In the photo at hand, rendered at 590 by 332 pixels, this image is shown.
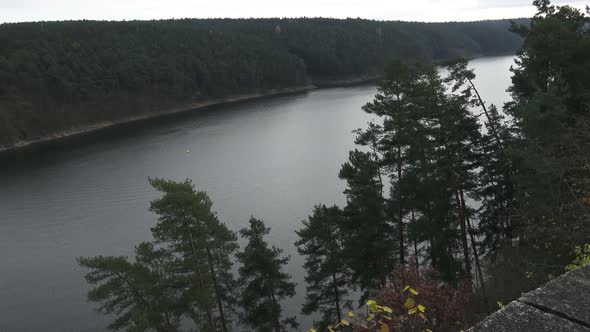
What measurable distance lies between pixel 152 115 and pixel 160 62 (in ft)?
80.1

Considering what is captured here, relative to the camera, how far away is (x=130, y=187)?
43.1m

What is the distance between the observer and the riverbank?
73.5m

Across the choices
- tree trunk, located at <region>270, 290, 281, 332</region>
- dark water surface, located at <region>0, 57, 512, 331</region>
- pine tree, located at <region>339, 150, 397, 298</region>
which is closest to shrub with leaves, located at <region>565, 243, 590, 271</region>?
pine tree, located at <region>339, 150, 397, 298</region>

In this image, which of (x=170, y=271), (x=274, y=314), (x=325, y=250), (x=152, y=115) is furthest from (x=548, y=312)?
(x=152, y=115)

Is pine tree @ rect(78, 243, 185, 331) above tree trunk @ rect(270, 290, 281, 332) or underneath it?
above

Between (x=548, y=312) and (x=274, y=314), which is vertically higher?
(x=548, y=312)

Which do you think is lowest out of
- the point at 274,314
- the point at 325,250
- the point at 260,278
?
the point at 274,314

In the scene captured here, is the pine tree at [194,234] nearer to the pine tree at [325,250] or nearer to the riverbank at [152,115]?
the pine tree at [325,250]

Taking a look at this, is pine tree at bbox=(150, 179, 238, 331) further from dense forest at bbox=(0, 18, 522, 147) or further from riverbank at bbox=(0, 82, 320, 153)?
riverbank at bbox=(0, 82, 320, 153)

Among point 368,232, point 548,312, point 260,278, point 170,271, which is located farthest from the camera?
point 260,278

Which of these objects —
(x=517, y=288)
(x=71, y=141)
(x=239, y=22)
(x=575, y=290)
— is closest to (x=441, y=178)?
(x=517, y=288)

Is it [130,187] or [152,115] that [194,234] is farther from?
[152,115]

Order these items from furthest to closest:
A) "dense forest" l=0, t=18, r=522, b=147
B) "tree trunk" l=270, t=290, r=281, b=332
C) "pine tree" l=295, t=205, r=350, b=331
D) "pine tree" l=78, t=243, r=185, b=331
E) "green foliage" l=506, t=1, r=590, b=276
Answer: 1. "dense forest" l=0, t=18, r=522, b=147
2. "tree trunk" l=270, t=290, r=281, b=332
3. "pine tree" l=295, t=205, r=350, b=331
4. "pine tree" l=78, t=243, r=185, b=331
5. "green foliage" l=506, t=1, r=590, b=276

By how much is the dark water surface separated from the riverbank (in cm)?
516
